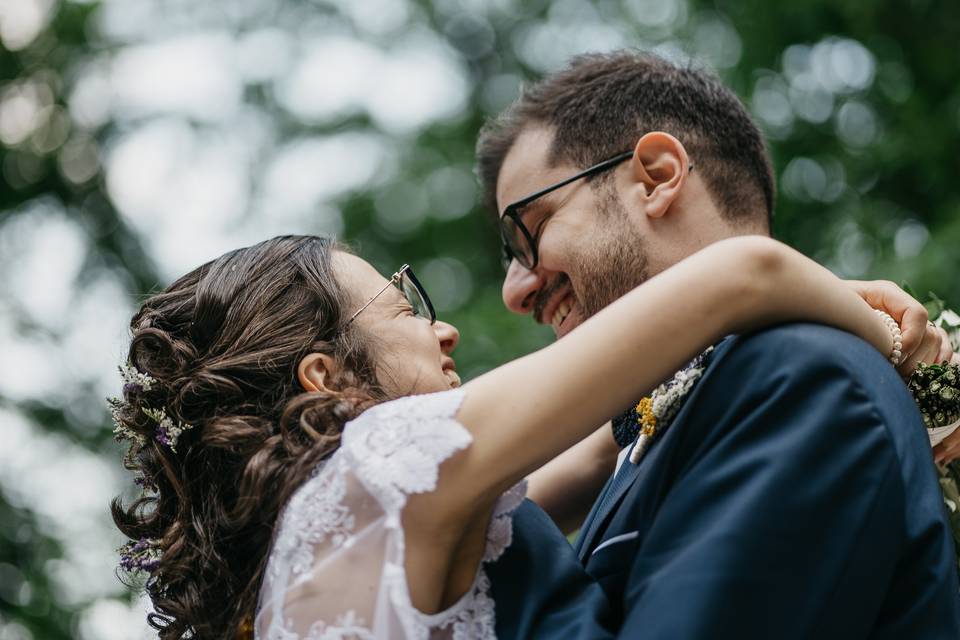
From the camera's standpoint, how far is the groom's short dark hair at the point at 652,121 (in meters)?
4.47

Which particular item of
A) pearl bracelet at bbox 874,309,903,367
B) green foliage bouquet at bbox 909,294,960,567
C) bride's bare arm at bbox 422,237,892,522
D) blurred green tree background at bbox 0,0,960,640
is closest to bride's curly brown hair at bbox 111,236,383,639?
bride's bare arm at bbox 422,237,892,522

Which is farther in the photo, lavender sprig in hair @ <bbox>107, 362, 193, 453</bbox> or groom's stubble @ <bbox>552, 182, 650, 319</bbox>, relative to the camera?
groom's stubble @ <bbox>552, 182, 650, 319</bbox>

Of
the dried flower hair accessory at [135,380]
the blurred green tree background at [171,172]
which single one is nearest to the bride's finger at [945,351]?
the dried flower hair accessory at [135,380]

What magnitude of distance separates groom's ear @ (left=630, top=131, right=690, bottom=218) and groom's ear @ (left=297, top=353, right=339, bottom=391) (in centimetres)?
136

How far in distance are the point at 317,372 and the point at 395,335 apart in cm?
31

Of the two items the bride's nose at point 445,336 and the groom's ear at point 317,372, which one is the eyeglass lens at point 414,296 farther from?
the groom's ear at point 317,372

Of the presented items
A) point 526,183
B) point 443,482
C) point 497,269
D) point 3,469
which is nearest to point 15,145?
point 3,469

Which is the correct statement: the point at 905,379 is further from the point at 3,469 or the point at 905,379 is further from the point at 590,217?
the point at 3,469

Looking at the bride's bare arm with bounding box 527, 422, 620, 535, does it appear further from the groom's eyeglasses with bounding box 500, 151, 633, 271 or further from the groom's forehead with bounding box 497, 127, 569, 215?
the groom's forehead with bounding box 497, 127, 569, 215

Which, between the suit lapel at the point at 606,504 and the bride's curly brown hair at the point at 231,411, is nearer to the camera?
the bride's curly brown hair at the point at 231,411

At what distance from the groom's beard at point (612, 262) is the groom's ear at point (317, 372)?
110 cm

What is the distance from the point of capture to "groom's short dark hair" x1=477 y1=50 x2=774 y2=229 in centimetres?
447

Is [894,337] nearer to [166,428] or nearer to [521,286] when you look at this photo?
[521,286]

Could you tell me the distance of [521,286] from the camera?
179 inches
